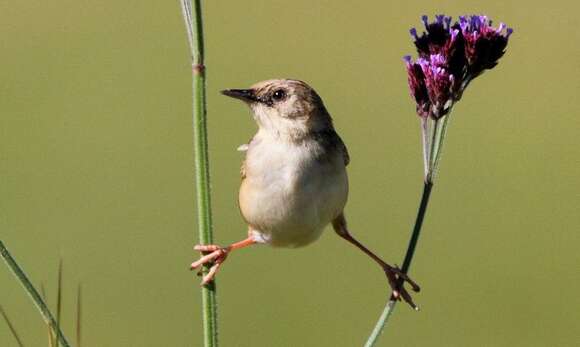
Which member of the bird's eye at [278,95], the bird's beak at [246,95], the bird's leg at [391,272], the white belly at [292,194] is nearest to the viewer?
the bird's leg at [391,272]

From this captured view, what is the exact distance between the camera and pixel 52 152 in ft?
40.9

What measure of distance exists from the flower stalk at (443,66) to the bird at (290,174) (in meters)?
0.72

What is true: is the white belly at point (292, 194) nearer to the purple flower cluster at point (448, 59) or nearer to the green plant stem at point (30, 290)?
the purple flower cluster at point (448, 59)

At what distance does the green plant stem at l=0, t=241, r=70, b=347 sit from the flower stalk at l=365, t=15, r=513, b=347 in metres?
0.92

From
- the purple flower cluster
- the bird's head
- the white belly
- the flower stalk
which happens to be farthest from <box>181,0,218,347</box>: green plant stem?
the bird's head

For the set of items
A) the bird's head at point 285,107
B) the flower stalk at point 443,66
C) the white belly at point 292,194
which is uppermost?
the flower stalk at point 443,66

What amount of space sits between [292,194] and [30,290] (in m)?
1.40

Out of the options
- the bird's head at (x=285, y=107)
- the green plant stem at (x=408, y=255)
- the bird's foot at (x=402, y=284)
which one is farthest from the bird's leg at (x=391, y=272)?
the bird's head at (x=285, y=107)

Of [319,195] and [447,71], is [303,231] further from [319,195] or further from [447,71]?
[447,71]

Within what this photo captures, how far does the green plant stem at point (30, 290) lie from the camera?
2.75 m

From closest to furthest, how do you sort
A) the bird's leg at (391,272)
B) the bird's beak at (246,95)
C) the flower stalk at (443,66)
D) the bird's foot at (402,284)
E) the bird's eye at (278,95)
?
1. the flower stalk at (443,66)
2. the bird's leg at (391,272)
3. the bird's foot at (402,284)
4. the bird's beak at (246,95)
5. the bird's eye at (278,95)

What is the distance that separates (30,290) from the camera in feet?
9.05

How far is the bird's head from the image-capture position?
427 cm

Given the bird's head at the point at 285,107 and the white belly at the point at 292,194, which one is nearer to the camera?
the white belly at the point at 292,194
